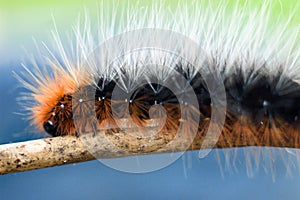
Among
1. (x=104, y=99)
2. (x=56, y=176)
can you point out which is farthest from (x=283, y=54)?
(x=56, y=176)

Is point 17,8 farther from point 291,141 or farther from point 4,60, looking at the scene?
point 291,141

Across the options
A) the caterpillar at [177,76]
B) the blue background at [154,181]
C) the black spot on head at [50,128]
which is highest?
the caterpillar at [177,76]

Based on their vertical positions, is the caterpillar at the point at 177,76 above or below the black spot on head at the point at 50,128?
above

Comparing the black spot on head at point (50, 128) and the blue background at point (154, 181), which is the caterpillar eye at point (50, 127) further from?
the blue background at point (154, 181)

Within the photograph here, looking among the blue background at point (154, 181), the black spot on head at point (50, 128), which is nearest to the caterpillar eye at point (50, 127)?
the black spot on head at point (50, 128)

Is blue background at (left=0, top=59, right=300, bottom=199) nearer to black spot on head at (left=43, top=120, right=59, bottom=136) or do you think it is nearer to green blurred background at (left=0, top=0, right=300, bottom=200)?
green blurred background at (left=0, top=0, right=300, bottom=200)

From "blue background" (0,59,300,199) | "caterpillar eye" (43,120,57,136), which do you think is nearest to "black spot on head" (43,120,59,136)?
"caterpillar eye" (43,120,57,136)

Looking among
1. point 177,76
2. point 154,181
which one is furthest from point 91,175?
point 177,76

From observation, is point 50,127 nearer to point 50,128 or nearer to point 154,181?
point 50,128
